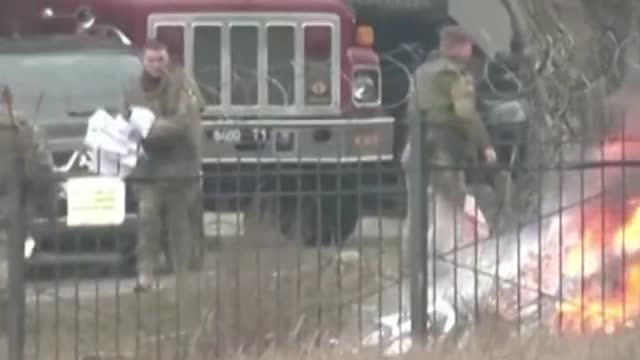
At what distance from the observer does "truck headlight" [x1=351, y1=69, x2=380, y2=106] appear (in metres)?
16.9

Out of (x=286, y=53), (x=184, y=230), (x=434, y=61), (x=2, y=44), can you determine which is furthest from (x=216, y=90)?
(x=184, y=230)

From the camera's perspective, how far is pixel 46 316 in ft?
31.1

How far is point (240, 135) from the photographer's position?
16.0m

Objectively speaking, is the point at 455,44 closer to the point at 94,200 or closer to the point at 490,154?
the point at 490,154

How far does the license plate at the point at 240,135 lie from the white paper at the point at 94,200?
272 inches

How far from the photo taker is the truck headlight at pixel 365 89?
16875mm

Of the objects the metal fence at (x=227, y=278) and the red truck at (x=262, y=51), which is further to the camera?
the red truck at (x=262, y=51)

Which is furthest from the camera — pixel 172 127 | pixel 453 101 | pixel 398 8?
pixel 398 8

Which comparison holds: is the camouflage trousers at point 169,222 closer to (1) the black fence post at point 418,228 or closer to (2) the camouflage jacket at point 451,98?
(1) the black fence post at point 418,228

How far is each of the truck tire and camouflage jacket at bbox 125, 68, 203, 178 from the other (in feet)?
30.6

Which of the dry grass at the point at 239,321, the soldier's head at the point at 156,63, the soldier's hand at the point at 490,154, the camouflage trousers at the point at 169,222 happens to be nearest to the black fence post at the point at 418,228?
the dry grass at the point at 239,321

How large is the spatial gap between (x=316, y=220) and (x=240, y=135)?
6532 millimetres

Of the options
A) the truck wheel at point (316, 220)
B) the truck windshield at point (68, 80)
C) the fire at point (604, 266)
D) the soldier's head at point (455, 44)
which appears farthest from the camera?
the truck windshield at point (68, 80)

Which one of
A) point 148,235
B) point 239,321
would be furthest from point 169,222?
point 239,321
